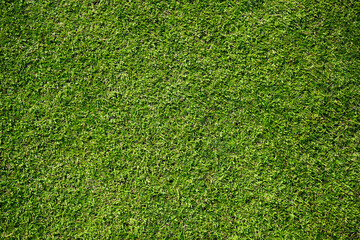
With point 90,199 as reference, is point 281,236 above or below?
below

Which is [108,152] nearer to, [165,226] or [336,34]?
[165,226]

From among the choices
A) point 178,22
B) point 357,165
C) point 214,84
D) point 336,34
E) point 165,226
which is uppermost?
point 178,22

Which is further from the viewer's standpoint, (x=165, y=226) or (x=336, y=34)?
(x=336, y=34)

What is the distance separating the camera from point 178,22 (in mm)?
2652

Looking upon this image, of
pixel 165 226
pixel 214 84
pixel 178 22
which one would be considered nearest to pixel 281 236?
pixel 165 226

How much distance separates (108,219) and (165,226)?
24.6 inches

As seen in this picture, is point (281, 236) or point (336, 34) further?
point (336, 34)

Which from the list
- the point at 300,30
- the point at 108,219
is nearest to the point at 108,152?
the point at 108,219

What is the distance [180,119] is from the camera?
8.36ft

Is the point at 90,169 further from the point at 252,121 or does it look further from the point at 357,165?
the point at 357,165

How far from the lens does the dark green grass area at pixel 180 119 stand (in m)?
2.48

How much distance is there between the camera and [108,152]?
2.52 metres

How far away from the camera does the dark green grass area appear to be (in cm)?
248

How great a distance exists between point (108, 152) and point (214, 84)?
1414 mm
